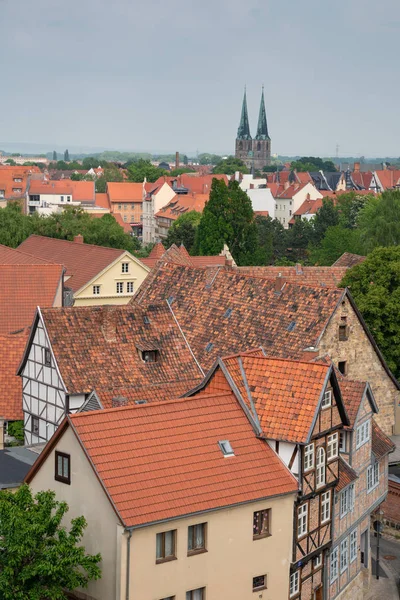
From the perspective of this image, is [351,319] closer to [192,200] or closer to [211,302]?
[211,302]

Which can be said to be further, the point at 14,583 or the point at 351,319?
the point at 351,319

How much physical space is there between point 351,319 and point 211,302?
7.27 metres

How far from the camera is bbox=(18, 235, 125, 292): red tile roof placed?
78.0 meters

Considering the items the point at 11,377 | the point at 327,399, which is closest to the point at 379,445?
the point at 327,399

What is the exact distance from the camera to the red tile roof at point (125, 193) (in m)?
194

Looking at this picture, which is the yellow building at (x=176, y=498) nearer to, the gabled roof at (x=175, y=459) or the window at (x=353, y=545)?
the gabled roof at (x=175, y=459)

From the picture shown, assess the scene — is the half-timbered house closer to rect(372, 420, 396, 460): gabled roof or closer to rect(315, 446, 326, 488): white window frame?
rect(315, 446, 326, 488): white window frame

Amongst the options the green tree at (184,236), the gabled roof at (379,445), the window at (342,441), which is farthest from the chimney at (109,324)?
the green tree at (184,236)

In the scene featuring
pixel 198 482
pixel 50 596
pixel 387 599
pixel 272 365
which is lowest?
pixel 387 599

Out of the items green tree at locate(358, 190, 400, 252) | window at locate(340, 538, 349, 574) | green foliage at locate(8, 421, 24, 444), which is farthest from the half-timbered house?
green tree at locate(358, 190, 400, 252)

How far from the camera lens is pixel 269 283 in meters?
50.0

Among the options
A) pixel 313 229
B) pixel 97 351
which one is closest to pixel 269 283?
pixel 97 351

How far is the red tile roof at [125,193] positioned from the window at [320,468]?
161m

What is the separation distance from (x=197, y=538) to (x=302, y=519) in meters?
4.63
